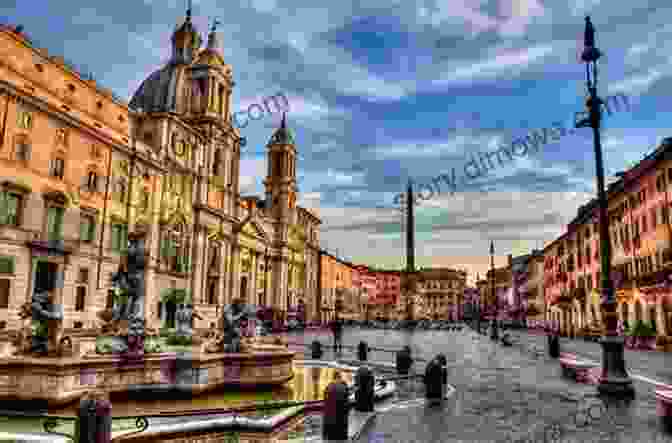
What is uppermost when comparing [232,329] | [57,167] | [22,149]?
[22,149]

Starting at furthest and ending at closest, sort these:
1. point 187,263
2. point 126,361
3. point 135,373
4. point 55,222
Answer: point 187,263
point 55,222
point 135,373
point 126,361

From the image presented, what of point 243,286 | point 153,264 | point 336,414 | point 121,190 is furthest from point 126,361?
point 243,286

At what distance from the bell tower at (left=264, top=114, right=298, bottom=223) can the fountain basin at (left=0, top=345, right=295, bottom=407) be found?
221 ft

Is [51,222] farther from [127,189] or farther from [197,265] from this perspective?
[197,265]

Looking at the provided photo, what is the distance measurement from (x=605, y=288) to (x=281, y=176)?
71565 mm

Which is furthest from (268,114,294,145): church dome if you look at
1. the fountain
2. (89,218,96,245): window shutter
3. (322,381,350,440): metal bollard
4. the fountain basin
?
(322,381,350,440): metal bollard

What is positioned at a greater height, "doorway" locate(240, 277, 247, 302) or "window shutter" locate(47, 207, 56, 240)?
"window shutter" locate(47, 207, 56, 240)

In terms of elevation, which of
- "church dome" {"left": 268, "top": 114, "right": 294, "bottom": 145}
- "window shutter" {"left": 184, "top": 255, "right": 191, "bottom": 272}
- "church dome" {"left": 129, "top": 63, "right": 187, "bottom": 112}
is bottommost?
"window shutter" {"left": 184, "top": 255, "right": 191, "bottom": 272}

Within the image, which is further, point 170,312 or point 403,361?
point 170,312

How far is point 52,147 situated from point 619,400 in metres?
31.6

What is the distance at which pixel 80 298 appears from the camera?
106 ft

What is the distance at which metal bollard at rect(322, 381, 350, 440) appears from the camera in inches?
284

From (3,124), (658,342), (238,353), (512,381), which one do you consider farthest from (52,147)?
(658,342)

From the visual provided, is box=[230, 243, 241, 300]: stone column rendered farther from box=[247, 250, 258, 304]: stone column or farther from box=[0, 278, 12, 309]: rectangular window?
box=[0, 278, 12, 309]: rectangular window
